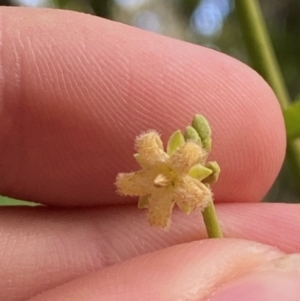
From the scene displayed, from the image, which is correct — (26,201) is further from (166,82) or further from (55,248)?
(166,82)

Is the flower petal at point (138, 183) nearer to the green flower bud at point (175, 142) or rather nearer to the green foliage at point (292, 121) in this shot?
the green flower bud at point (175, 142)

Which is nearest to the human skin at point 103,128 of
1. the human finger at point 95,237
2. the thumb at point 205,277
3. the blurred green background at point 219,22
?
the human finger at point 95,237

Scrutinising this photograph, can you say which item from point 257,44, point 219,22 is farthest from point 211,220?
point 219,22

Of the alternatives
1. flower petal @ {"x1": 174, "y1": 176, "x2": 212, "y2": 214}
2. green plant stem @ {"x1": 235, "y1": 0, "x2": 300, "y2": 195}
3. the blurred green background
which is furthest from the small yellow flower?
the blurred green background

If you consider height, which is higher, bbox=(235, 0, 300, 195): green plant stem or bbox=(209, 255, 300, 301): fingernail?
bbox=(235, 0, 300, 195): green plant stem

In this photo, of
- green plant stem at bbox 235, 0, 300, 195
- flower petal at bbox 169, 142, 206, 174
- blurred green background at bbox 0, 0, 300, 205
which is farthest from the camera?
blurred green background at bbox 0, 0, 300, 205

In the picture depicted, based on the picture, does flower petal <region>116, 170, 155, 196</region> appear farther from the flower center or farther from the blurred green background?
the blurred green background
